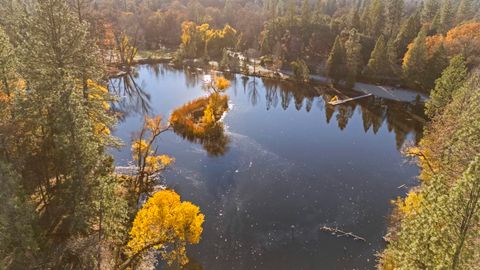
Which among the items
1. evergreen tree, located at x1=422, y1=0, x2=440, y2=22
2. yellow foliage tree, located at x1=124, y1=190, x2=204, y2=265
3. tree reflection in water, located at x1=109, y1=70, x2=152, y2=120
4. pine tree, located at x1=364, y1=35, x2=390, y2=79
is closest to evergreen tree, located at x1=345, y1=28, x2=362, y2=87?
pine tree, located at x1=364, y1=35, x2=390, y2=79

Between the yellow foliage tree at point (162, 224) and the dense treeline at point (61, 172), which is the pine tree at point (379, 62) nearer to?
the dense treeline at point (61, 172)

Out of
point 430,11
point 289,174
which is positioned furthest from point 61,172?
point 430,11

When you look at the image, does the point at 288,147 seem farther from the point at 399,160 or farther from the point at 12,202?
the point at 12,202

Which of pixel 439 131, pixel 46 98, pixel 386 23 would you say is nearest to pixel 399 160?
pixel 439 131

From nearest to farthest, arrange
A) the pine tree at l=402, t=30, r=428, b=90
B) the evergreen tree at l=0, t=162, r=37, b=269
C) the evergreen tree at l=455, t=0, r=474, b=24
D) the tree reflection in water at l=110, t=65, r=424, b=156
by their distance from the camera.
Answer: the evergreen tree at l=0, t=162, r=37, b=269
the tree reflection in water at l=110, t=65, r=424, b=156
the pine tree at l=402, t=30, r=428, b=90
the evergreen tree at l=455, t=0, r=474, b=24

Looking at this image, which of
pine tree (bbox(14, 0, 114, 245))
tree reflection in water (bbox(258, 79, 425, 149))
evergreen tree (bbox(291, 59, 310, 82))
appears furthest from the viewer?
evergreen tree (bbox(291, 59, 310, 82))

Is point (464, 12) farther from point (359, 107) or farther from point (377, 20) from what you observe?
point (359, 107)

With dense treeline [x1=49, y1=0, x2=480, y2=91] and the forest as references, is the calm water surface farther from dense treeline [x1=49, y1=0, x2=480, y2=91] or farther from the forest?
dense treeline [x1=49, y1=0, x2=480, y2=91]
